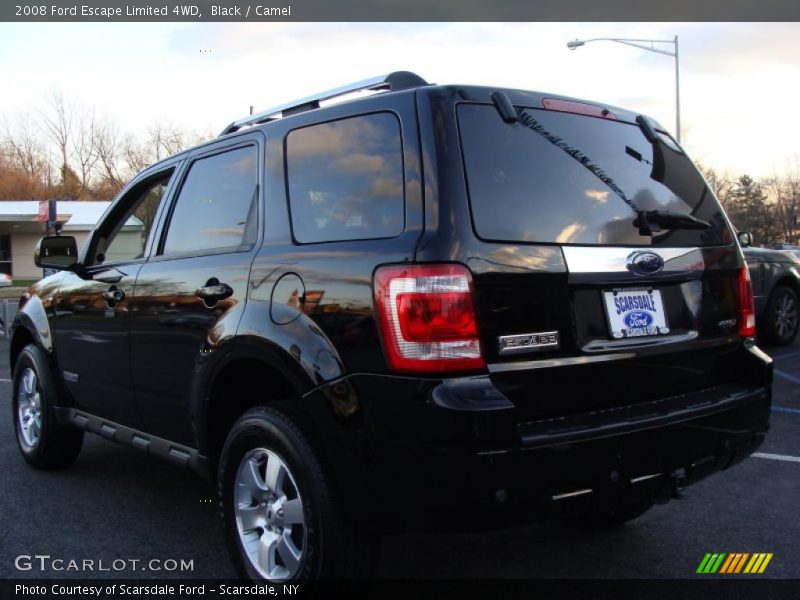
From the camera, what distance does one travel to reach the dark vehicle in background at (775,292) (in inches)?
366

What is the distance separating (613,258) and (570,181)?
0.32m

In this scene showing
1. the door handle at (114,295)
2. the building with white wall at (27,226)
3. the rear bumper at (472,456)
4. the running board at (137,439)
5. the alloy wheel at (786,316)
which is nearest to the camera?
the rear bumper at (472,456)

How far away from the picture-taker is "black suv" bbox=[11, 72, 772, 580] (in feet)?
7.96

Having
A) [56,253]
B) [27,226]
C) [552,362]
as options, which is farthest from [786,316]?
[27,226]

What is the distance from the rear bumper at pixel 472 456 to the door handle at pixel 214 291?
0.81 metres

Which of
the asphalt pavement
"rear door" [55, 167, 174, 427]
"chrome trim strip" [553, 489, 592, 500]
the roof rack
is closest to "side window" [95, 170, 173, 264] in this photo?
"rear door" [55, 167, 174, 427]

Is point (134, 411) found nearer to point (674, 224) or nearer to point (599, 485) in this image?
point (599, 485)

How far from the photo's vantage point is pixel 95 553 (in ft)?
11.9

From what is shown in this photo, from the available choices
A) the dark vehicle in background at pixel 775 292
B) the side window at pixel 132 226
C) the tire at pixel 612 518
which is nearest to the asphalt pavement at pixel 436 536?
the tire at pixel 612 518

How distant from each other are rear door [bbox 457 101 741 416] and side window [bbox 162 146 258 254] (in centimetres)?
114

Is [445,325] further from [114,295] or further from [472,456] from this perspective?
[114,295]

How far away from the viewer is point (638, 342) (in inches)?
111

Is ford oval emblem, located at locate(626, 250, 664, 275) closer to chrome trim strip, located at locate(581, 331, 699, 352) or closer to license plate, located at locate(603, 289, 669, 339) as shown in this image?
license plate, located at locate(603, 289, 669, 339)

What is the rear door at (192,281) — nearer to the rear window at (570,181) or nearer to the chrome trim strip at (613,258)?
the rear window at (570,181)
